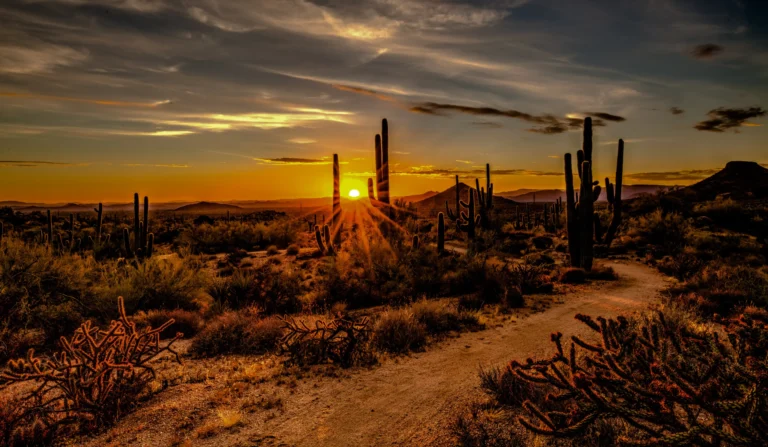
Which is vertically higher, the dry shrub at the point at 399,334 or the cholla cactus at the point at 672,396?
the cholla cactus at the point at 672,396

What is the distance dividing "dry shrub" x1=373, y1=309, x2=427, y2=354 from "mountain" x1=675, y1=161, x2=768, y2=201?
62137mm

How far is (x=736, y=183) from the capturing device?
76125mm

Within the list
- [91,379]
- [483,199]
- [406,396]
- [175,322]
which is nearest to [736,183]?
[483,199]

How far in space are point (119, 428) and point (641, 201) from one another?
48245 mm

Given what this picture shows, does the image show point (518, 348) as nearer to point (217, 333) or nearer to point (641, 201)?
point (217, 333)

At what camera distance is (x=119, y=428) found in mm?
6086

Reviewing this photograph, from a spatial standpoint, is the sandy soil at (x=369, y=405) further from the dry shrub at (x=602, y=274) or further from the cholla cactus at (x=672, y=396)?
the dry shrub at (x=602, y=274)

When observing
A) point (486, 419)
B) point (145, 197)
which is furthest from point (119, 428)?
point (145, 197)

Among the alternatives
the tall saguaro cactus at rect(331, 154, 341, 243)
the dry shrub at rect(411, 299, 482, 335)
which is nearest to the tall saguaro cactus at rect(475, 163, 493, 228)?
the tall saguaro cactus at rect(331, 154, 341, 243)

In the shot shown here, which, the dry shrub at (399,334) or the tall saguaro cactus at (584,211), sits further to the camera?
the tall saguaro cactus at (584,211)

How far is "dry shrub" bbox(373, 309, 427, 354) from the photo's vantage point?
31.3 feet

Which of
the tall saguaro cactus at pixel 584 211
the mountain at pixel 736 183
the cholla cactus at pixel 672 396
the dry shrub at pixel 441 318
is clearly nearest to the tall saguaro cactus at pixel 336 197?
the tall saguaro cactus at pixel 584 211

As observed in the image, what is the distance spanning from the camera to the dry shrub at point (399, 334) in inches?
375

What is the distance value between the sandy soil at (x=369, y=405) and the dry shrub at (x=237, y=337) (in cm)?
186
